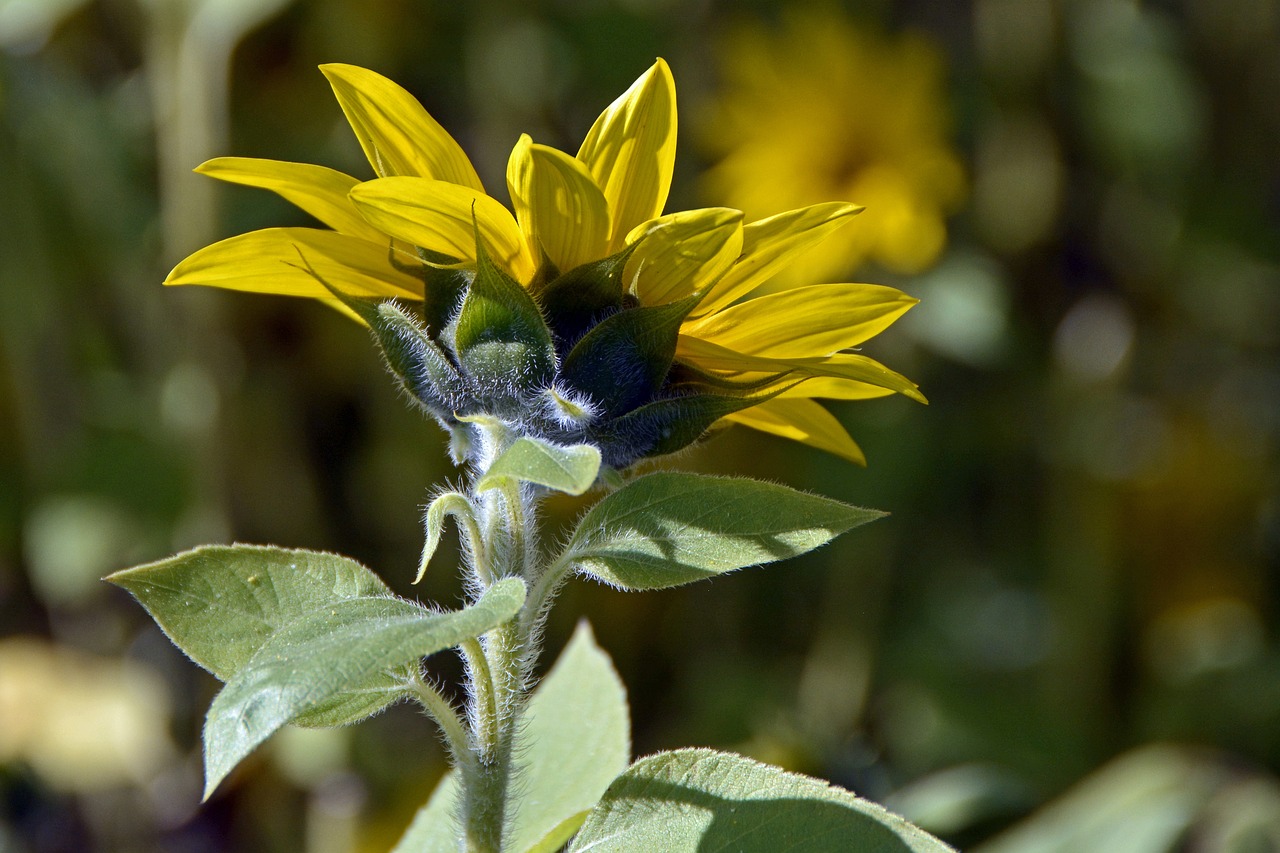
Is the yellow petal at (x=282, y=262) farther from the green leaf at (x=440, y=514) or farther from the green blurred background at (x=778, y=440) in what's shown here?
the green blurred background at (x=778, y=440)

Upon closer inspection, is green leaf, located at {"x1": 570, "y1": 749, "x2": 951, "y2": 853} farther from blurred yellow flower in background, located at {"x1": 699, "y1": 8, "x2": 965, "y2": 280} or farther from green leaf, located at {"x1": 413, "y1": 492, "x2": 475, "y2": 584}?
blurred yellow flower in background, located at {"x1": 699, "y1": 8, "x2": 965, "y2": 280}

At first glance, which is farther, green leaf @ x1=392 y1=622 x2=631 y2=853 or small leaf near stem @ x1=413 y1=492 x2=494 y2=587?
green leaf @ x1=392 y1=622 x2=631 y2=853

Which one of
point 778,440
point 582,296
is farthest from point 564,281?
point 778,440

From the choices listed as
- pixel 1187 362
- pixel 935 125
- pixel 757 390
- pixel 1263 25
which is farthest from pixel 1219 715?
pixel 757 390

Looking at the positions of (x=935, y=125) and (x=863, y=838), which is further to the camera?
(x=935, y=125)

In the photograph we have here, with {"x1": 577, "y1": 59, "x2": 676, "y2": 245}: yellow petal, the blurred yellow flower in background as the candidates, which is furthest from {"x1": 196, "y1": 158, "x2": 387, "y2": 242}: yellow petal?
the blurred yellow flower in background

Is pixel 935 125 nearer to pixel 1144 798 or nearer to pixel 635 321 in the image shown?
pixel 1144 798

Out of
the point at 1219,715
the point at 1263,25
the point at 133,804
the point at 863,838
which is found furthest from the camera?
the point at 1263,25

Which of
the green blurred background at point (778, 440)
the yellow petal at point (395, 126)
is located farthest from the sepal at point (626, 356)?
the green blurred background at point (778, 440)
